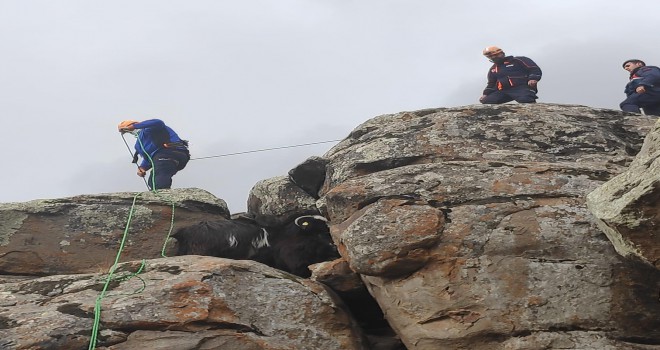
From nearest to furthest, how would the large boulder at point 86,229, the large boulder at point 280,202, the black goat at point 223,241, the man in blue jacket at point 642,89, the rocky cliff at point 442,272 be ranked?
the rocky cliff at point 442,272
the large boulder at point 86,229
the black goat at point 223,241
the large boulder at point 280,202
the man in blue jacket at point 642,89

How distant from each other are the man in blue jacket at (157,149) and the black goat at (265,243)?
344 cm

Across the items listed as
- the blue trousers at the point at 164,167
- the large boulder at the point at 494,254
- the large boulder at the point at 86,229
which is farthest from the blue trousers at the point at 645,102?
the blue trousers at the point at 164,167

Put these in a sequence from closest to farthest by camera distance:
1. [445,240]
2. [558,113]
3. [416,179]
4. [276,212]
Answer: [445,240], [416,179], [558,113], [276,212]

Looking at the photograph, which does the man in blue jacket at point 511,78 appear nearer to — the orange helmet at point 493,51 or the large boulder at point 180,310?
the orange helmet at point 493,51

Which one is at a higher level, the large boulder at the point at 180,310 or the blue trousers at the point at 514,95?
the blue trousers at the point at 514,95

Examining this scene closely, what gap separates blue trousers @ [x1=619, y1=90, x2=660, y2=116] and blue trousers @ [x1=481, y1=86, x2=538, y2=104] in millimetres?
2401

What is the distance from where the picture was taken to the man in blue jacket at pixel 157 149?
17.0m

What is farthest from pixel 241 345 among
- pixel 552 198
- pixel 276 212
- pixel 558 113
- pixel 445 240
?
pixel 558 113

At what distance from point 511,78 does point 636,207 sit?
9.88 m

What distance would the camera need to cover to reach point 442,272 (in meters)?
9.36

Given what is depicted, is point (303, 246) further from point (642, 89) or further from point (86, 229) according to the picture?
point (642, 89)

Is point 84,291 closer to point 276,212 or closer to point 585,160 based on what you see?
point 276,212

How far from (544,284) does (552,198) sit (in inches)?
66.8

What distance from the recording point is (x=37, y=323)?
29.2 feet
